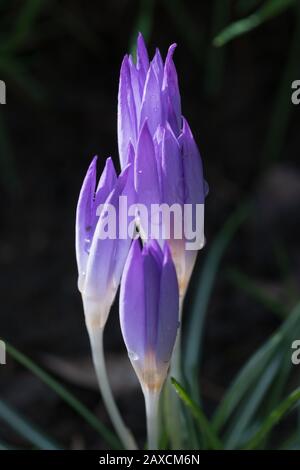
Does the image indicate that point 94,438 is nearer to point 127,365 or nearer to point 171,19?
point 127,365

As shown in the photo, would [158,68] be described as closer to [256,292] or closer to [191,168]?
[191,168]

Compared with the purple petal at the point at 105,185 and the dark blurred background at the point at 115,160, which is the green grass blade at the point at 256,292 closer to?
the dark blurred background at the point at 115,160

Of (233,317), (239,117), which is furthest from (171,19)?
(233,317)

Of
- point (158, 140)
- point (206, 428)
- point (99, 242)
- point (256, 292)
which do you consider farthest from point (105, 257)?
point (256, 292)

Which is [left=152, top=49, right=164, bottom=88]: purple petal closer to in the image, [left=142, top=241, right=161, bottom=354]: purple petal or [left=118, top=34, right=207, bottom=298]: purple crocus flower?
[left=118, top=34, right=207, bottom=298]: purple crocus flower

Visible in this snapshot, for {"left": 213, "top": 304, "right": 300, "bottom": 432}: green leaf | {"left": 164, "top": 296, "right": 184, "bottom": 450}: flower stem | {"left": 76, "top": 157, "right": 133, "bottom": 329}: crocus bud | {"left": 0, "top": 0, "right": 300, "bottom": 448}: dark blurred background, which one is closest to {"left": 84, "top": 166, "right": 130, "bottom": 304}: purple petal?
{"left": 76, "top": 157, "right": 133, "bottom": 329}: crocus bud

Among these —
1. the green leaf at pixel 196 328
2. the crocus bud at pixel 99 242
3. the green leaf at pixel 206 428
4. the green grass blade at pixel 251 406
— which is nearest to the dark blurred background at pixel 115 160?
the green leaf at pixel 196 328
